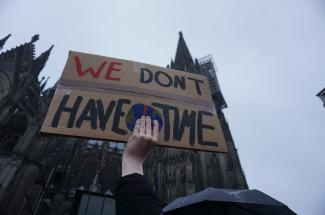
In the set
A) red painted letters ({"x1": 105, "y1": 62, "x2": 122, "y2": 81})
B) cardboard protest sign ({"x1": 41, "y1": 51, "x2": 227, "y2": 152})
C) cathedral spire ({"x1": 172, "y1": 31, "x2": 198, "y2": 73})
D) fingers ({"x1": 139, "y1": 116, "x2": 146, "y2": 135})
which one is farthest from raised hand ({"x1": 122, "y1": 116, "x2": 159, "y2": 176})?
cathedral spire ({"x1": 172, "y1": 31, "x2": 198, "y2": 73})

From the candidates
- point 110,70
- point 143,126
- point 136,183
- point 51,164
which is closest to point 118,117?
point 143,126

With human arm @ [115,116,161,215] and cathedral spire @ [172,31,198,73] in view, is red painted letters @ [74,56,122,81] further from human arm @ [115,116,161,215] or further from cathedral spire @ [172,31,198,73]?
cathedral spire @ [172,31,198,73]

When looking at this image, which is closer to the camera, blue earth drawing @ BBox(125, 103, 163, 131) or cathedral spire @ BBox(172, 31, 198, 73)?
blue earth drawing @ BBox(125, 103, 163, 131)

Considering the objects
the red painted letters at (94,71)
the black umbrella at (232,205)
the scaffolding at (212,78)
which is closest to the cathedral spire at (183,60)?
the scaffolding at (212,78)

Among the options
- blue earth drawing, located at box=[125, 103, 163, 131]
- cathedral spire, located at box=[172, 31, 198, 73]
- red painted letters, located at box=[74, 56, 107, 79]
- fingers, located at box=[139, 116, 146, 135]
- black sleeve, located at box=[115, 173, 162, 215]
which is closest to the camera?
black sleeve, located at box=[115, 173, 162, 215]

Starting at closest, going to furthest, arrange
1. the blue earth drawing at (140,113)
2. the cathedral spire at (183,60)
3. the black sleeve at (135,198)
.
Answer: the black sleeve at (135,198) → the blue earth drawing at (140,113) → the cathedral spire at (183,60)

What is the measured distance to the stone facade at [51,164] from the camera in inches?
500

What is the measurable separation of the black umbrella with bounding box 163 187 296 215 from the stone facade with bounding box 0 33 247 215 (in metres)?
10.3

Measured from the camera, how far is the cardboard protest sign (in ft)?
6.23

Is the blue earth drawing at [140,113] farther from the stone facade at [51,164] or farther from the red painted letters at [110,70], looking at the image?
the stone facade at [51,164]

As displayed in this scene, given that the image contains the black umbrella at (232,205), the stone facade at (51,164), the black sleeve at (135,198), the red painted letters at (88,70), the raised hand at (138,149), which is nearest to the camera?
the black sleeve at (135,198)

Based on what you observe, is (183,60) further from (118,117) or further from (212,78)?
(118,117)

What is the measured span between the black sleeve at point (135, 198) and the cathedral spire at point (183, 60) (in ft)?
92.8

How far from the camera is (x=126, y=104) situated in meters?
2.12
